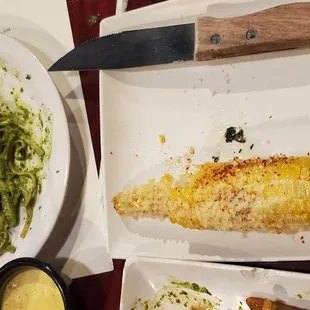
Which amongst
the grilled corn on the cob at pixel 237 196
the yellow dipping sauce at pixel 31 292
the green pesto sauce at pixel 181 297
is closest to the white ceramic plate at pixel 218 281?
the green pesto sauce at pixel 181 297

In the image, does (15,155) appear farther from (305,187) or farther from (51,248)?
(305,187)

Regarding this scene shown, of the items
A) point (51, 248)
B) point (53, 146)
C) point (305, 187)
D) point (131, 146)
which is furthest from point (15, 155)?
point (305, 187)

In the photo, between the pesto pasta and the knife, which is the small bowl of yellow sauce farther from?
the knife

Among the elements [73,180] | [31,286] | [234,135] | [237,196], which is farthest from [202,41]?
[31,286]

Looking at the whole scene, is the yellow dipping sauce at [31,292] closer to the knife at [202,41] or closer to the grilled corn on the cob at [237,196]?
the grilled corn on the cob at [237,196]

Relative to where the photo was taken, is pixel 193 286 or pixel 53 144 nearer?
pixel 193 286

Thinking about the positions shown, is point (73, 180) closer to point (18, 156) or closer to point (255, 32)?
point (18, 156)
